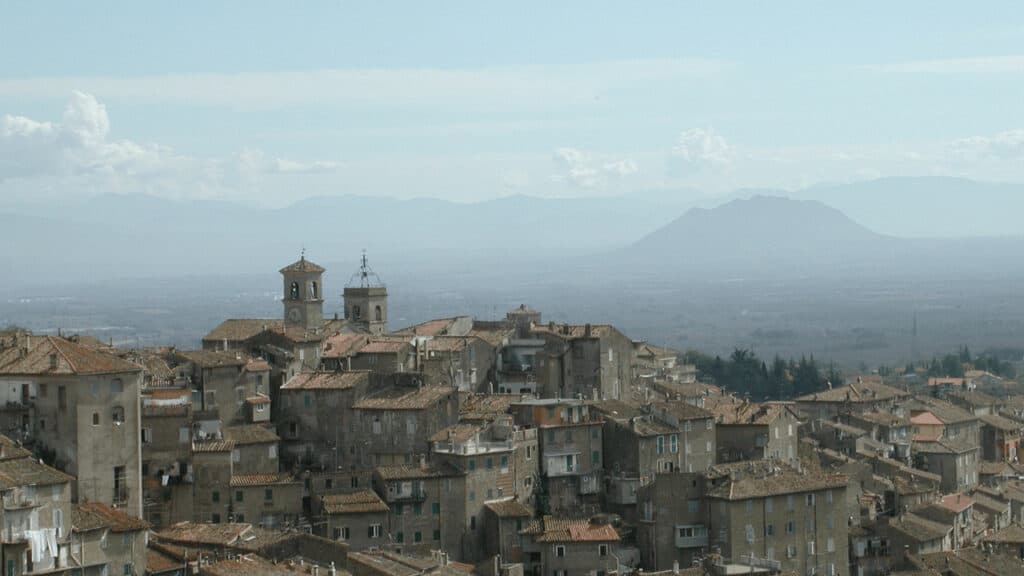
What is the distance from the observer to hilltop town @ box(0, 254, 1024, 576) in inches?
1949

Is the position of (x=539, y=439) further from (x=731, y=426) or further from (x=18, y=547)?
(x=18, y=547)

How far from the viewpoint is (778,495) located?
57031 millimetres

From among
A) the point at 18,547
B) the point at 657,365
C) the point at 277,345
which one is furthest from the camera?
the point at 657,365

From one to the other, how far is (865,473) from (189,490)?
2660cm

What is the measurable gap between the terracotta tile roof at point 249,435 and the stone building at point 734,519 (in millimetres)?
11681

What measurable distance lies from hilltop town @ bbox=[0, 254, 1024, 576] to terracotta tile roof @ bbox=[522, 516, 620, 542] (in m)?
0.09

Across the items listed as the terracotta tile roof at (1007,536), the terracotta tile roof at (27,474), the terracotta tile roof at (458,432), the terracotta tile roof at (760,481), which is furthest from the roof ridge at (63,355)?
the terracotta tile roof at (1007,536)

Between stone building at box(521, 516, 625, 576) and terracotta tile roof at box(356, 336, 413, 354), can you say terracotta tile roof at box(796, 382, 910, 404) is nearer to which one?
terracotta tile roof at box(356, 336, 413, 354)

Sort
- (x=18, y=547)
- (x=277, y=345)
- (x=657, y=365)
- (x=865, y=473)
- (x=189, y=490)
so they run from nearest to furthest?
(x=18, y=547), (x=189, y=490), (x=277, y=345), (x=865, y=473), (x=657, y=365)

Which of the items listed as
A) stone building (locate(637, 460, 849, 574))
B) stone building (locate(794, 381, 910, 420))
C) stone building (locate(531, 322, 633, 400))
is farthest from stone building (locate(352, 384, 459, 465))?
stone building (locate(794, 381, 910, 420))

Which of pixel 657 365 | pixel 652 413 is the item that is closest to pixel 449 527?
pixel 652 413

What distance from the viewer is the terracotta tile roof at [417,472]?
179ft

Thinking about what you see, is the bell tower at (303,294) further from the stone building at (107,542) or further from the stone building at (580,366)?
the stone building at (107,542)

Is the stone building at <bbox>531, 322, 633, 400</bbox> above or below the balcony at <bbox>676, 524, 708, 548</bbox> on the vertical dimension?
above
